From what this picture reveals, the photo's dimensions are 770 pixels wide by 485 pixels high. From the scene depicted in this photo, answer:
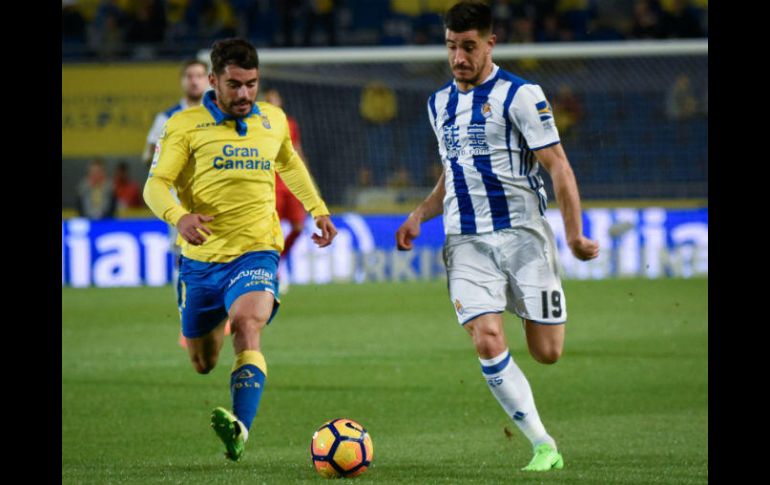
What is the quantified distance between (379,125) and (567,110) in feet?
9.91

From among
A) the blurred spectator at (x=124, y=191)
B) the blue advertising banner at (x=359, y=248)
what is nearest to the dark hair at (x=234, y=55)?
the blue advertising banner at (x=359, y=248)

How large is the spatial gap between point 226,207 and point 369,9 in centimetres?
1731

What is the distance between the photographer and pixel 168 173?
6.30 meters

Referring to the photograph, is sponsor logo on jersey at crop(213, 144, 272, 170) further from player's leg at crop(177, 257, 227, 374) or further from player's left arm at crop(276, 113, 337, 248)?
player's leg at crop(177, 257, 227, 374)

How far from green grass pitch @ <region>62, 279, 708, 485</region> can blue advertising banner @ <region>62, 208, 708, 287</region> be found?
2.25 meters

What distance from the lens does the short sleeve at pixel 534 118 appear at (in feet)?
19.0

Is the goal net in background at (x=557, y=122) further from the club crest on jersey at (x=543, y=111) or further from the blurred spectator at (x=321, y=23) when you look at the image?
the club crest on jersey at (x=543, y=111)

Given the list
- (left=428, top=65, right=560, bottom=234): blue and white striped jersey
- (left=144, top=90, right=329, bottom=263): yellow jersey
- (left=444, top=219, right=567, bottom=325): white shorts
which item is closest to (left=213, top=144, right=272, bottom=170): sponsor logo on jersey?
(left=144, top=90, right=329, bottom=263): yellow jersey

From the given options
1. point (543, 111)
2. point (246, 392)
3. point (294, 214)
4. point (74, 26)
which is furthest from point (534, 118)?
point (74, 26)

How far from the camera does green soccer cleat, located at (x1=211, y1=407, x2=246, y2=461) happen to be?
568 cm

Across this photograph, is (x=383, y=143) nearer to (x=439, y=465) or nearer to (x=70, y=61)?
(x=70, y=61)

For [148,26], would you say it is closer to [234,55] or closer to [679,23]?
[679,23]
